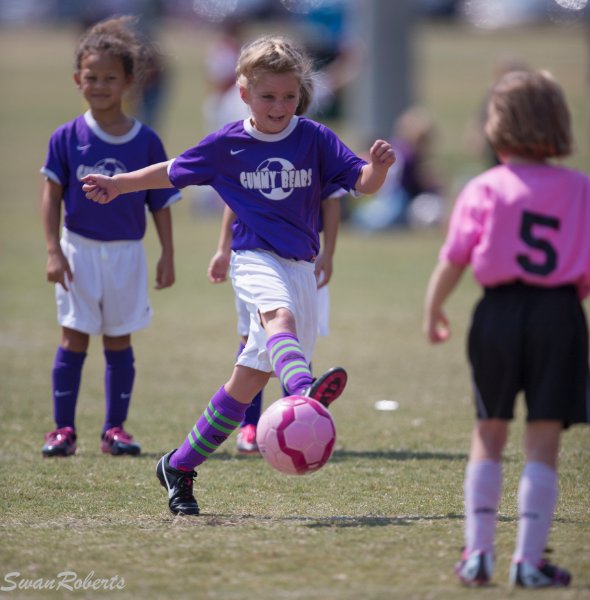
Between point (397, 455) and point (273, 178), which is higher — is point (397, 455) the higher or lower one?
the lower one

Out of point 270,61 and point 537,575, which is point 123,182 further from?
point 537,575

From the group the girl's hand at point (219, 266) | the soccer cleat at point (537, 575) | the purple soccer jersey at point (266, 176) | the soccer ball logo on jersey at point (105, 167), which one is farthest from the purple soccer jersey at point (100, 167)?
the soccer cleat at point (537, 575)

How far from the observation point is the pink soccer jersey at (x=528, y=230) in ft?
12.2

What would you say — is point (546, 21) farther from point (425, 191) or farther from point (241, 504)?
point (241, 504)

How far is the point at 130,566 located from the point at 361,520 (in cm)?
105

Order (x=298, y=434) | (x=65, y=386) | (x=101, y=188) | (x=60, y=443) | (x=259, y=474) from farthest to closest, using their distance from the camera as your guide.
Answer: (x=65, y=386) → (x=60, y=443) → (x=259, y=474) → (x=101, y=188) → (x=298, y=434)

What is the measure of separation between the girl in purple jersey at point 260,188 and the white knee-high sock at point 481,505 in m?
1.12

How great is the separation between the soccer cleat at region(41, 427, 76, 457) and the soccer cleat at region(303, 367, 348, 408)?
2011 mm

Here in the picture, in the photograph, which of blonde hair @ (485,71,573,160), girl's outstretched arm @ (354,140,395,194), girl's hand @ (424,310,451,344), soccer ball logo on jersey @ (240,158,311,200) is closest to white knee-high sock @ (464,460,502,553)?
girl's hand @ (424,310,451,344)

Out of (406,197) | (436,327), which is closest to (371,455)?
(436,327)

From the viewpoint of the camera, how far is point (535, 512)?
3684 millimetres

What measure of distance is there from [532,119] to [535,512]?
4.07ft

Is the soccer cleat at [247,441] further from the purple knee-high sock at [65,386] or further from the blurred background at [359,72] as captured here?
the blurred background at [359,72]

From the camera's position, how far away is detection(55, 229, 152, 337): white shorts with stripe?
593 centimetres
